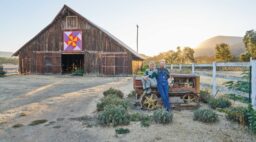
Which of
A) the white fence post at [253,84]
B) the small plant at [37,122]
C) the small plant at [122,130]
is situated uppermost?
the white fence post at [253,84]

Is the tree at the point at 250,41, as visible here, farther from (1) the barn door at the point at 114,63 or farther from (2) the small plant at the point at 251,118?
(2) the small plant at the point at 251,118

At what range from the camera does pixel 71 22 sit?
27844 mm

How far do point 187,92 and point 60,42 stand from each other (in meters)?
22.6

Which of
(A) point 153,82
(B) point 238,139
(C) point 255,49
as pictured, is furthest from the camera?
(C) point 255,49

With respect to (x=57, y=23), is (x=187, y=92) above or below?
below

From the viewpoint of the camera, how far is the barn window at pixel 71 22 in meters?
27.7

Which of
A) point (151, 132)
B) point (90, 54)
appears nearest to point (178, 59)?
point (90, 54)

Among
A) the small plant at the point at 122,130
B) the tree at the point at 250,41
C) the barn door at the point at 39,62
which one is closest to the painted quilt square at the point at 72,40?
the barn door at the point at 39,62

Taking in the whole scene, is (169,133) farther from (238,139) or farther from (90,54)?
(90,54)

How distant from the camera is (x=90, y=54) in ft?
90.5

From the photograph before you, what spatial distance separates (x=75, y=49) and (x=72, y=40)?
118cm

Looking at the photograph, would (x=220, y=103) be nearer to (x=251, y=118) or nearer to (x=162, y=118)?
(x=251, y=118)

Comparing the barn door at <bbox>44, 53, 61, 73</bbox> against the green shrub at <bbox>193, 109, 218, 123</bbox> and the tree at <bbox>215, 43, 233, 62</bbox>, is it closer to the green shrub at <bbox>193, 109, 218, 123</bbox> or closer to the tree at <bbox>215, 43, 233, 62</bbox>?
the green shrub at <bbox>193, 109, 218, 123</bbox>

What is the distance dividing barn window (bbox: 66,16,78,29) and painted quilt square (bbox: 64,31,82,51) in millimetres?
717
